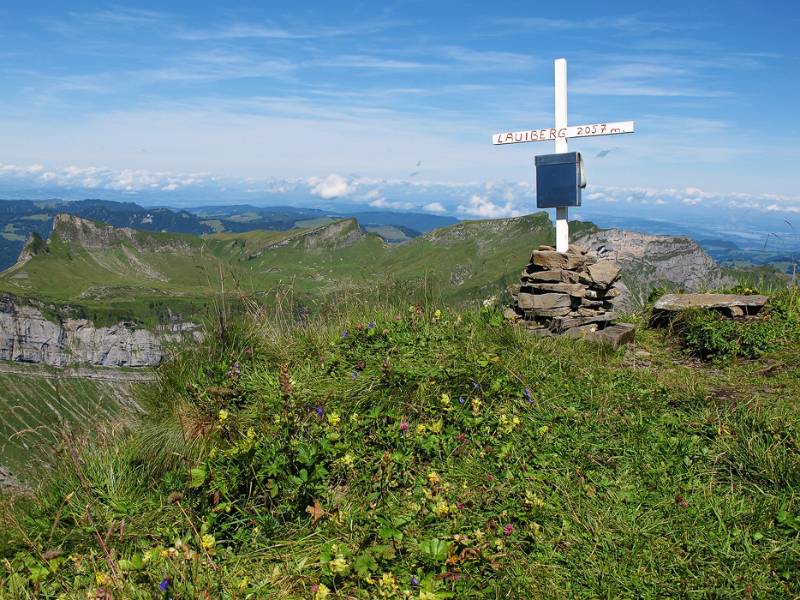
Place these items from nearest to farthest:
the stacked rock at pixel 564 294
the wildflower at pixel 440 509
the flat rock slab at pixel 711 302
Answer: the wildflower at pixel 440 509 → the flat rock slab at pixel 711 302 → the stacked rock at pixel 564 294

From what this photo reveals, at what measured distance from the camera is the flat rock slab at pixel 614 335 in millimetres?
9171

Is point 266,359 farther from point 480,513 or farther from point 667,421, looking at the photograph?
point 667,421

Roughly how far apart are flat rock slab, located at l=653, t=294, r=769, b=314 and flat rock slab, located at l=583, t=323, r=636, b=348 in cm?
109

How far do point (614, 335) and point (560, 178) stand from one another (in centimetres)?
325

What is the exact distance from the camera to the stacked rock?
33.3 ft

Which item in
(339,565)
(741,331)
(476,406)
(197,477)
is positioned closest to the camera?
(339,565)

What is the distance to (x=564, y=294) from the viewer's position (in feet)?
34.0

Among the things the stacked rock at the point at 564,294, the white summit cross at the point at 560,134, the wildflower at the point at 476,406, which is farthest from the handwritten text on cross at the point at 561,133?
the wildflower at the point at 476,406

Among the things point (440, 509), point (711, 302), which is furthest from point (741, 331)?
point (440, 509)

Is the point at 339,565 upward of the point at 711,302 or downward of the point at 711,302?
downward

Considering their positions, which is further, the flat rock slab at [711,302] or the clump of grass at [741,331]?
the flat rock slab at [711,302]

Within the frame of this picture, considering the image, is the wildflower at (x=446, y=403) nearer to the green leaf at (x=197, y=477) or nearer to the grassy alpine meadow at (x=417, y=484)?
the grassy alpine meadow at (x=417, y=484)

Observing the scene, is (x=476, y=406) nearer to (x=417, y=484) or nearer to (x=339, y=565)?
(x=417, y=484)

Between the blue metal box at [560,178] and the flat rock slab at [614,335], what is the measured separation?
244 centimetres
